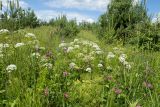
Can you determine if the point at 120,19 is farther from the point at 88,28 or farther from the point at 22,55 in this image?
the point at 88,28

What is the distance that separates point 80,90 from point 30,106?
2.91 ft

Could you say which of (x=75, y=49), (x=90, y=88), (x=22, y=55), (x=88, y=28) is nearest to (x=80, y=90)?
(x=90, y=88)

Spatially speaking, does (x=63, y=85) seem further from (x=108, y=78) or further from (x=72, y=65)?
(x=72, y=65)

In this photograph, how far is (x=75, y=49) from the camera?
7266mm

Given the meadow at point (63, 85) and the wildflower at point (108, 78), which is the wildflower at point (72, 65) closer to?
the meadow at point (63, 85)

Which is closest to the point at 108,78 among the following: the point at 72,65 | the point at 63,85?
the point at 63,85

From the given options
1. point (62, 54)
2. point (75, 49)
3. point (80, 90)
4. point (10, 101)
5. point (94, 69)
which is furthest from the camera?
point (75, 49)

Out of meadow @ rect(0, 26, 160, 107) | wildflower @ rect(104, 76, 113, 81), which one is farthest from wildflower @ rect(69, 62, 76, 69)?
wildflower @ rect(104, 76, 113, 81)

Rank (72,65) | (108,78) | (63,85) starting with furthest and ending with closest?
1. (72,65)
2. (108,78)
3. (63,85)

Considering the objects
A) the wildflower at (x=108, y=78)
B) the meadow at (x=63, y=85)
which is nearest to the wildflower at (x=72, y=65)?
the meadow at (x=63, y=85)

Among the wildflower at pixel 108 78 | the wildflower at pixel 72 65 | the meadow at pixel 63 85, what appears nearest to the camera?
the meadow at pixel 63 85

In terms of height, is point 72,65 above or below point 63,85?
above

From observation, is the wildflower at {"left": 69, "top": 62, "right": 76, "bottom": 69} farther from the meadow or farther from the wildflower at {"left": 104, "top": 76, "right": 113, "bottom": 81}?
the wildflower at {"left": 104, "top": 76, "right": 113, "bottom": 81}

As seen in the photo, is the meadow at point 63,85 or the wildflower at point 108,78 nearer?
the meadow at point 63,85
